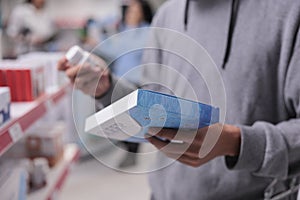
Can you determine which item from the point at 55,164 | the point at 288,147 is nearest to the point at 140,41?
the point at 288,147

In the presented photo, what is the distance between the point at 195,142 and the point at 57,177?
0.86 metres

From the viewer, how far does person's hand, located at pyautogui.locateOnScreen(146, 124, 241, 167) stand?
613 millimetres

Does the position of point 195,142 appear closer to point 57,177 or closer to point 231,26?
point 231,26

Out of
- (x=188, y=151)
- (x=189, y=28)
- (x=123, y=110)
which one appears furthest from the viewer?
(x=189, y=28)

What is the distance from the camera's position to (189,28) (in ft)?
3.19

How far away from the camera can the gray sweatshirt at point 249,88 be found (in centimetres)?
76

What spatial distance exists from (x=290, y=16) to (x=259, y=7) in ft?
0.27

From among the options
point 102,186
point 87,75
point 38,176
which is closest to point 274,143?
point 87,75

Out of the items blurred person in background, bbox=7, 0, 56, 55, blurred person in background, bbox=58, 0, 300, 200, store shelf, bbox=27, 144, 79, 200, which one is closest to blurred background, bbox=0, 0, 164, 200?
store shelf, bbox=27, 144, 79, 200

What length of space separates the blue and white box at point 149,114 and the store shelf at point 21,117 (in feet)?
0.77

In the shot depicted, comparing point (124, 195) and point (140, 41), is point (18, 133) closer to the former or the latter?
point (140, 41)

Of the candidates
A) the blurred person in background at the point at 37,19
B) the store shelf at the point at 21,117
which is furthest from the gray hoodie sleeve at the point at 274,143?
the blurred person in background at the point at 37,19

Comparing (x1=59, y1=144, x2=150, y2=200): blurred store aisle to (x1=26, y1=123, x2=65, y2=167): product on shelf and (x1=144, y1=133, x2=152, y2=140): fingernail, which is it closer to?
(x1=26, y1=123, x2=65, y2=167): product on shelf

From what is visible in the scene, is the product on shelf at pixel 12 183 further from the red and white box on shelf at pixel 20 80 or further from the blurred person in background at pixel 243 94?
the blurred person in background at pixel 243 94
